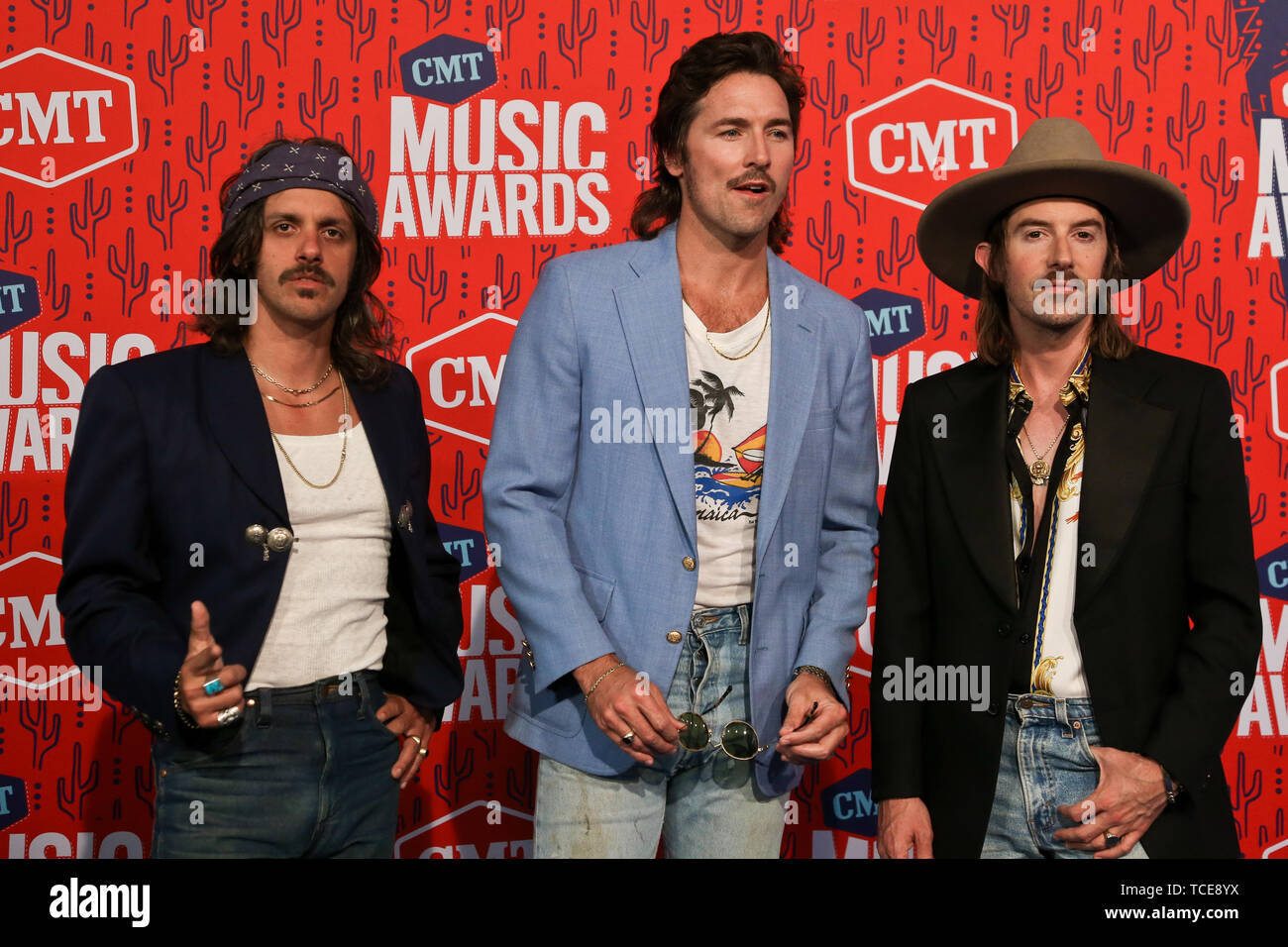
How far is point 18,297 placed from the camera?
12.7ft

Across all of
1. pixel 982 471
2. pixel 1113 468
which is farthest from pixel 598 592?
pixel 1113 468

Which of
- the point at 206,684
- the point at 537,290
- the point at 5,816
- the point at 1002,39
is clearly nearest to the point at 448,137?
the point at 537,290

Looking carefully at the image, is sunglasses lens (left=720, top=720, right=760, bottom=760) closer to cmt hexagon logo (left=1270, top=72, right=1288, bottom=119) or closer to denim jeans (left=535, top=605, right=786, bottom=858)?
denim jeans (left=535, top=605, right=786, bottom=858)

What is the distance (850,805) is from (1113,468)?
205 centimetres

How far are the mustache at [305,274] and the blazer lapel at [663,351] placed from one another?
665mm

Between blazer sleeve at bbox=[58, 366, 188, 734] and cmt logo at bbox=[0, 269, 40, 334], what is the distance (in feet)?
5.86

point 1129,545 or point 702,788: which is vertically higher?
point 1129,545

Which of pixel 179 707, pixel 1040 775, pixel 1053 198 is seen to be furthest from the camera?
pixel 1053 198

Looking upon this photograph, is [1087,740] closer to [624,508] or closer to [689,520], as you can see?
[689,520]

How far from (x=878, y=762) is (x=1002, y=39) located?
2.57m

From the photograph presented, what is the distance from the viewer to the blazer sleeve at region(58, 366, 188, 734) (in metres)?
2.23

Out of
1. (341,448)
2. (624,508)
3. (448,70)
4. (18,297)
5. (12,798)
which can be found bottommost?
(12,798)
